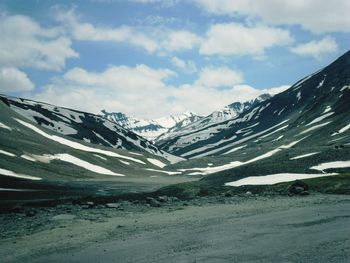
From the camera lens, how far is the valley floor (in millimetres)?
27281

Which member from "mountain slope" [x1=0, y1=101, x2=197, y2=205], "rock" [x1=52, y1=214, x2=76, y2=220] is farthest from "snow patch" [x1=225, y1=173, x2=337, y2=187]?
"rock" [x1=52, y1=214, x2=76, y2=220]

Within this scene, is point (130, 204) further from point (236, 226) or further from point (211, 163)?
point (211, 163)

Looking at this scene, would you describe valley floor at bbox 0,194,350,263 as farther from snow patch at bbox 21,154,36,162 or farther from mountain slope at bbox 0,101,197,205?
snow patch at bbox 21,154,36,162

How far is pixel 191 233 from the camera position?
35.3 metres

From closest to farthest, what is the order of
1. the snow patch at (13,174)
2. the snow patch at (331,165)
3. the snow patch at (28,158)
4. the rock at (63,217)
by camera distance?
the rock at (63,217) < the snow patch at (331,165) < the snow patch at (13,174) < the snow patch at (28,158)

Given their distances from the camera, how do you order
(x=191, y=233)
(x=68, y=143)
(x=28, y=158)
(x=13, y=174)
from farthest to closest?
(x=68, y=143) < (x=28, y=158) < (x=13, y=174) < (x=191, y=233)

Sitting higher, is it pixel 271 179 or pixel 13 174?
pixel 13 174

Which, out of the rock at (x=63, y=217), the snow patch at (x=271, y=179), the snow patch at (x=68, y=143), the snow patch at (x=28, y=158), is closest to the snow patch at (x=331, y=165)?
the snow patch at (x=271, y=179)

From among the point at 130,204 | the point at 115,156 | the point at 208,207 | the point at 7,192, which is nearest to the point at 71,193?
the point at 7,192

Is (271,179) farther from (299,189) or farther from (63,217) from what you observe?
(63,217)

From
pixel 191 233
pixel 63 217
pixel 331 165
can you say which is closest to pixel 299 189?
pixel 331 165

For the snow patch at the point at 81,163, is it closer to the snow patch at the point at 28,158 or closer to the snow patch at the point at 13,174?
the snow patch at the point at 28,158

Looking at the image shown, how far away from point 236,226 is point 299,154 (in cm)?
8264

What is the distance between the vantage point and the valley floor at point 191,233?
Result: 27.3 metres
